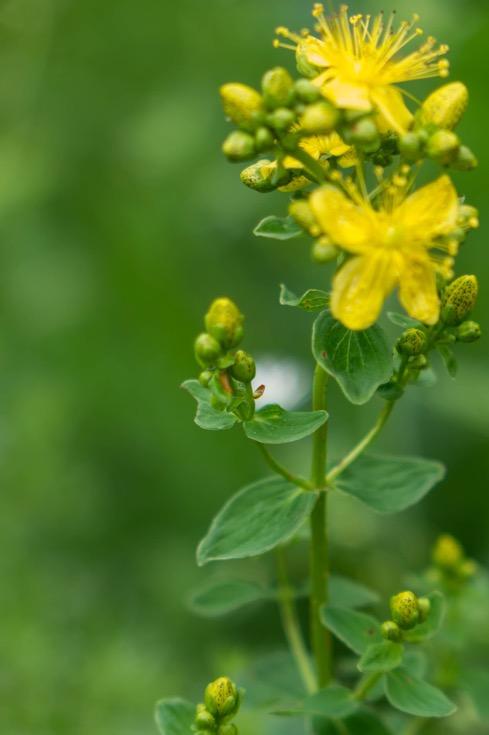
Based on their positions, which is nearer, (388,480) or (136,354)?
(388,480)

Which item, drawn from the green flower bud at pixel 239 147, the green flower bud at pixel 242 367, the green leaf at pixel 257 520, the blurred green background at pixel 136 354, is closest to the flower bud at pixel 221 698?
the green leaf at pixel 257 520

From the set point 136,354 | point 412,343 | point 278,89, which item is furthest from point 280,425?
point 136,354

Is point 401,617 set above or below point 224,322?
below

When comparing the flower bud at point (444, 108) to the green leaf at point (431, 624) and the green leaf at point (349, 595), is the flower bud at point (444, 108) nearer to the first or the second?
the green leaf at point (431, 624)

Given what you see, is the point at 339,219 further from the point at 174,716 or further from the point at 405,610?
the point at 174,716

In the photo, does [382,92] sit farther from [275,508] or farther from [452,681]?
[452,681]

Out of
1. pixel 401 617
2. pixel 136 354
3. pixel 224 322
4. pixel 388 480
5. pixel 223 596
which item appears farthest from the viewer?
pixel 136 354

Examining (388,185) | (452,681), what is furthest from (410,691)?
(388,185)
